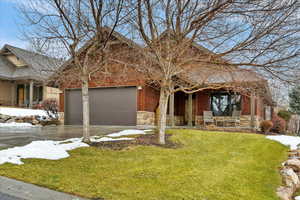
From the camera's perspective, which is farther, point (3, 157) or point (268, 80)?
point (268, 80)

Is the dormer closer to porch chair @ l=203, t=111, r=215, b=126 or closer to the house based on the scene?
the house

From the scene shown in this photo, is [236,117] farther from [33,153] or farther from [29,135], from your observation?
[33,153]

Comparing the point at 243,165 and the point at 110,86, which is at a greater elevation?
the point at 110,86

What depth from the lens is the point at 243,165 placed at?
5.04 meters

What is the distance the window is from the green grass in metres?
7.78

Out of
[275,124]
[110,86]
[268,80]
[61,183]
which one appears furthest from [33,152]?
[275,124]

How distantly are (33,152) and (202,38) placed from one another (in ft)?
17.7

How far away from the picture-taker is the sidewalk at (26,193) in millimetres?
3008

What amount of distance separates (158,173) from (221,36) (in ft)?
14.1

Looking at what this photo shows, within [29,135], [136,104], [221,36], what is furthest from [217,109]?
[29,135]

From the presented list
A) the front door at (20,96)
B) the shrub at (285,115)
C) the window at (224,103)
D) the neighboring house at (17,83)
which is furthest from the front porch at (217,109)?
the front door at (20,96)

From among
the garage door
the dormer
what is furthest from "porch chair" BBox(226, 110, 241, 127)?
the dormer

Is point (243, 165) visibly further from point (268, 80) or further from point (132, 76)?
point (132, 76)

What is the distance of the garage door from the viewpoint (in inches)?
519
